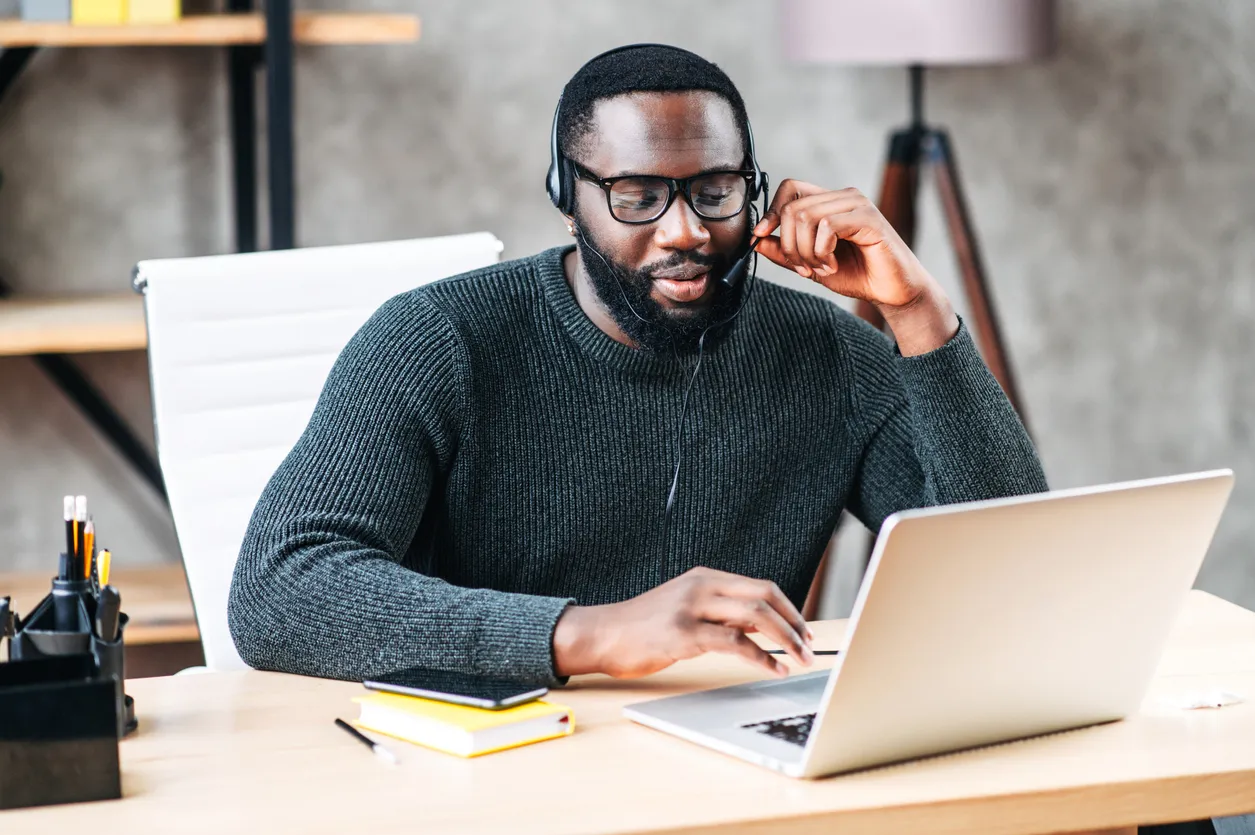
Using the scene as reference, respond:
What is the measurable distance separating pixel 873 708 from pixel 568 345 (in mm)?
678

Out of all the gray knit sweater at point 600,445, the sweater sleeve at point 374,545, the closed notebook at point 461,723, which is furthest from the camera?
the gray knit sweater at point 600,445

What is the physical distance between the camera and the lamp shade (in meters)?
2.48

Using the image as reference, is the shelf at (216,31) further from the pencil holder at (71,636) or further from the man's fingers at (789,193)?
the pencil holder at (71,636)

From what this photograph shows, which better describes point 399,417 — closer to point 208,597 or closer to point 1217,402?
point 208,597

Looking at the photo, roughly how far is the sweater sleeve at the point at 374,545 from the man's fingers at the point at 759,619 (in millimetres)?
139

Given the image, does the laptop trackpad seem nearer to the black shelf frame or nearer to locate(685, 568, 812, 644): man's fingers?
locate(685, 568, 812, 644): man's fingers

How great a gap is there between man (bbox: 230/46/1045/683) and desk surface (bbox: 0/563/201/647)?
3.19 ft

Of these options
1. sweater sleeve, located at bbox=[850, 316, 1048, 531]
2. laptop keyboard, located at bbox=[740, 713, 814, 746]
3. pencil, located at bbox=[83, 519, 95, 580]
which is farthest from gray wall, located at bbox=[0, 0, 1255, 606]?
laptop keyboard, located at bbox=[740, 713, 814, 746]

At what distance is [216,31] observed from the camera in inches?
91.6

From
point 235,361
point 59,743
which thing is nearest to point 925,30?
point 235,361

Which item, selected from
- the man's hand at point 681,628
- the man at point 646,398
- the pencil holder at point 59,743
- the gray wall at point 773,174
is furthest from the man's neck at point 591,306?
the gray wall at point 773,174

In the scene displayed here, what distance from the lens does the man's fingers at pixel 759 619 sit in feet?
3.53

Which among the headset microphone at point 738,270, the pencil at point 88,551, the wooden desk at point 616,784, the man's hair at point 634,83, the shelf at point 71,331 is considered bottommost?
the wooden desk at point 616,784

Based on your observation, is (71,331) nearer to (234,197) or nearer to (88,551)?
(234,197)
